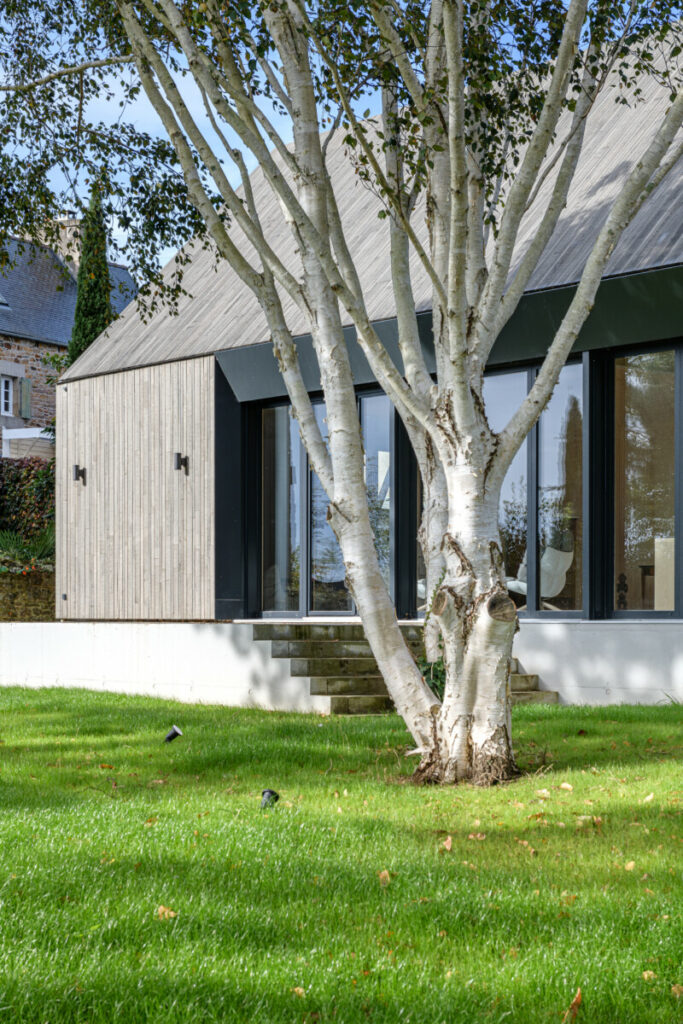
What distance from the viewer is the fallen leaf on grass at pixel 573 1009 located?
116 inches

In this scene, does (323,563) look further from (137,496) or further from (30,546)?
(30,546)

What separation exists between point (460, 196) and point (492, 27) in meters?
2.38

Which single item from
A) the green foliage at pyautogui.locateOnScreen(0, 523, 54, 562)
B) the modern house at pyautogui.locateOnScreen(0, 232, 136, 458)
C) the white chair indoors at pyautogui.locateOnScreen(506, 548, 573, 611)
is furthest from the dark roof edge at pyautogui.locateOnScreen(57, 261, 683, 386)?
the modern house at pyautogui.locateOnScreen(0, 232, 136, 458)

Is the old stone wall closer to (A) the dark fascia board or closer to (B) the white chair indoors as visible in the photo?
(A) the dark fascia board

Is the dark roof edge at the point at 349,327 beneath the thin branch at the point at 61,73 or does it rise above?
beneath

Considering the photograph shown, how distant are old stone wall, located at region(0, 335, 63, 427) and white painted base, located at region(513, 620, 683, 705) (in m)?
18.6

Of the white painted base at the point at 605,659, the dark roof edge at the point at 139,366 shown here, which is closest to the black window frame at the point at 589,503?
the white painted base at the point at 605,659

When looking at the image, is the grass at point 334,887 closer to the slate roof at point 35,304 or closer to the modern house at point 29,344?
the modern house at point 29,344

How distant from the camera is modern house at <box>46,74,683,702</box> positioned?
9781mm

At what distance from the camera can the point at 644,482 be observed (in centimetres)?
1001

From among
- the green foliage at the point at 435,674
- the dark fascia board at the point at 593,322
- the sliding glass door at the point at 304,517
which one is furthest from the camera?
the sliding glass door at the point at 304,517

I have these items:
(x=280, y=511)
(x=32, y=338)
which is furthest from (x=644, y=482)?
(x=32, y=338)

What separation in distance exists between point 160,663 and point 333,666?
2029 millimetres

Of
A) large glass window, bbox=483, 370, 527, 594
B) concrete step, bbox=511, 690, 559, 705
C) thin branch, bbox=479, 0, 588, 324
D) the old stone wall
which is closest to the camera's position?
thin branch, bbox=479, 0, 588, 324
